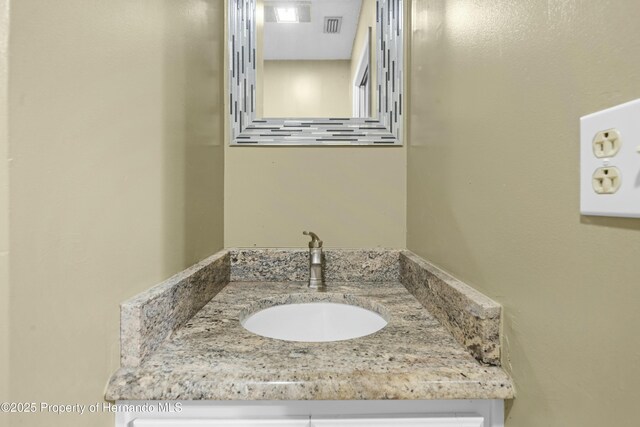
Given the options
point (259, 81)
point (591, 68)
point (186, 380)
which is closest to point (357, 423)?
point (186, 380)

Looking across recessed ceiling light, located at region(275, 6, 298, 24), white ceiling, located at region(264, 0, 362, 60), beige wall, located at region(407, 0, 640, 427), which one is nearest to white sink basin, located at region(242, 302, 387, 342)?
beige wall, located at region(407, 0, 640, 427)

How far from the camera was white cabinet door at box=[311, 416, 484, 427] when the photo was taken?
549 millimetres

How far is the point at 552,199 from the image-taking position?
442 millimetres

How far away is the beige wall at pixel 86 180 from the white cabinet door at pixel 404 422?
13.6 inches

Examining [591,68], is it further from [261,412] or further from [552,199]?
[261,412]

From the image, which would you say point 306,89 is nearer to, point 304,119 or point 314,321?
point 304,119

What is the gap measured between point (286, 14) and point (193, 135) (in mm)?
560

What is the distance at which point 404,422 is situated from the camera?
55cm

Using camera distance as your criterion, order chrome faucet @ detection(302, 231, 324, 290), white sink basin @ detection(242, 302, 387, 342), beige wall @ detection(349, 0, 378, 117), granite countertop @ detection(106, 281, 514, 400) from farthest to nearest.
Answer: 1. beige wall @ detection(349, 0, 378, 117)
2. chrome faucet @ detection(302, 231, 324, 290)
3. white sink basin @ detection(242, 302, 387, 342)
4. granite countertop @ detection(106, 281, 514, 400)

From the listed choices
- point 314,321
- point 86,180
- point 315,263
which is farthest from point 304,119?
point 86,180

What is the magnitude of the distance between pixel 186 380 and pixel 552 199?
1.89 feet

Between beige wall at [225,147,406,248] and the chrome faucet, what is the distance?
101 millimetres

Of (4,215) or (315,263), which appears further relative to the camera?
(315,263)

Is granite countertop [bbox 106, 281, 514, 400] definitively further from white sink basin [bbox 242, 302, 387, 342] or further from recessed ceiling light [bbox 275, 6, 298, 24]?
recessed ceiling light [bbox 275, 6, 298, 24]
